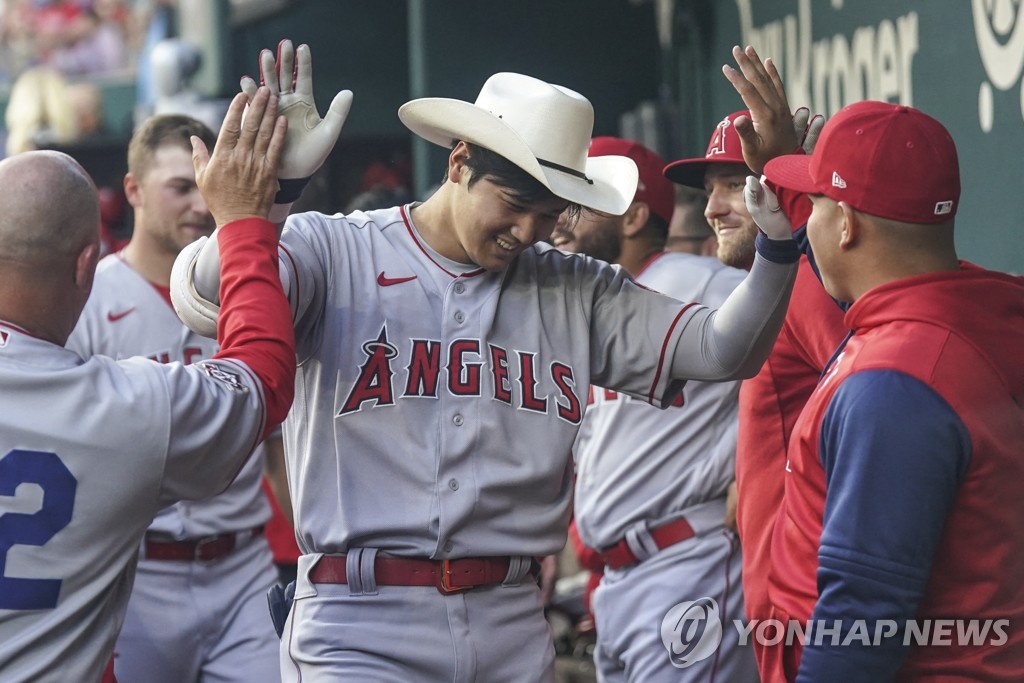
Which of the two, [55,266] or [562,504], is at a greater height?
[55,266]

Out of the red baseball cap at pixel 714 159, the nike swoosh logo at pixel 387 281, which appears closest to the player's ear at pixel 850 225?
the nike swoosh logo at pixel 387 281

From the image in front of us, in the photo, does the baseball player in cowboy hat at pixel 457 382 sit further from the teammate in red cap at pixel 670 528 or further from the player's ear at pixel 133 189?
the player's ear at pixel 133 189

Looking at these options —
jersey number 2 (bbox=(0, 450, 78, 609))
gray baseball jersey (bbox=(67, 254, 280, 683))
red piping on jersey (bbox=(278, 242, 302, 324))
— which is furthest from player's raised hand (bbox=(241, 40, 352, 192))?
gray baseball jersey (bbox=(67, 254, 280, 683))

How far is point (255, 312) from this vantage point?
2590 mm

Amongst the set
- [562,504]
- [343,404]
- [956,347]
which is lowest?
[562,504]

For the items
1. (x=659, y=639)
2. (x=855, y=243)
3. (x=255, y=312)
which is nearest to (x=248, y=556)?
(x=659, y=639)

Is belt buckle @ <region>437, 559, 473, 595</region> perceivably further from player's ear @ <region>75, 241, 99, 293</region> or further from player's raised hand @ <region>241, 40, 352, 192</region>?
player's ear @ <region>75, 241, 99, 293</region>

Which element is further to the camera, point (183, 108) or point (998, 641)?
point (183, 108)

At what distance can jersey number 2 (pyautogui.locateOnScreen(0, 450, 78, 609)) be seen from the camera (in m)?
2.36

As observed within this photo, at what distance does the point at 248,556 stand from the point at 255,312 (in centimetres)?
→ 205

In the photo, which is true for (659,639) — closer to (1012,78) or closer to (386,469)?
(386,469)

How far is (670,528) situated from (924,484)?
2.12 m

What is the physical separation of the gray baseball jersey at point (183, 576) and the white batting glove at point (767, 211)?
82.3 inches

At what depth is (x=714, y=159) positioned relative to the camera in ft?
12.8
